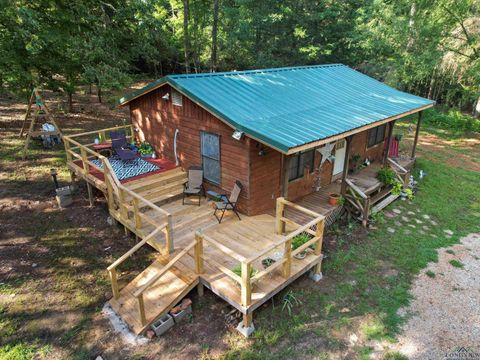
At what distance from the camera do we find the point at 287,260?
6.24 meters

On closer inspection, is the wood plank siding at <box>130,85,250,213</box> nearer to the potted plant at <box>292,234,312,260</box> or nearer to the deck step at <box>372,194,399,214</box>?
the potted plant at <box>292,234,312,260</box>

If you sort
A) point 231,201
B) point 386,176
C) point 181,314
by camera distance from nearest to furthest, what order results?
point 181,314, point 231,201, point 386,176

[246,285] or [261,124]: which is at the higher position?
[261,124]

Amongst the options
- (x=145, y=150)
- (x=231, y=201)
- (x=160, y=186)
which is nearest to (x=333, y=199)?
(x=231, y=201)

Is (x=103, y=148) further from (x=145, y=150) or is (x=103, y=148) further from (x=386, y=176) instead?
(x=386, y=176)

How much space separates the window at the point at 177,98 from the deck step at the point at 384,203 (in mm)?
6618

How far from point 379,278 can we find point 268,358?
3.37m

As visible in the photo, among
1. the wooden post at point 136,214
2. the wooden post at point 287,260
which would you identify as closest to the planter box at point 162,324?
the wooden post at point 287,260

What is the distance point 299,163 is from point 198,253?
4.48 m

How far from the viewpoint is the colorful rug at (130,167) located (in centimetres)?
985

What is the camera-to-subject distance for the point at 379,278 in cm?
739

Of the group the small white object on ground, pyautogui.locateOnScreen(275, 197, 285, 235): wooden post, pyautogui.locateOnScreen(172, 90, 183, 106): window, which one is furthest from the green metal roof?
the small white object on ground

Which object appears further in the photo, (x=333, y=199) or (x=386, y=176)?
(x=386, y=176)

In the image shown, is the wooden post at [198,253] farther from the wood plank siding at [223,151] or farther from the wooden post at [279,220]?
the wood plank siding at [223,151]
